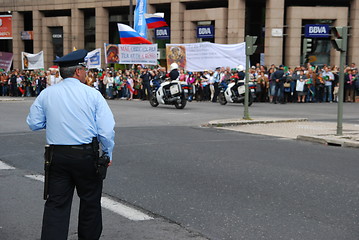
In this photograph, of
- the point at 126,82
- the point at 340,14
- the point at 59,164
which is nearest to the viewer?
the point at 59,164

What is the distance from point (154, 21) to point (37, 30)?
57.1 feet

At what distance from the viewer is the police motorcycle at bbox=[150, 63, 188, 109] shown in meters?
21.7

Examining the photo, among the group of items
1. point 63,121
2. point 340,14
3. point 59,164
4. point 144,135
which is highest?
point 340,14

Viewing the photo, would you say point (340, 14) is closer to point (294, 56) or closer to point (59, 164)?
point (294, 56)

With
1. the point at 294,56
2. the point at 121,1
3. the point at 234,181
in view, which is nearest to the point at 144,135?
the point at 234,181

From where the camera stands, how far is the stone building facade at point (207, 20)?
109 ft

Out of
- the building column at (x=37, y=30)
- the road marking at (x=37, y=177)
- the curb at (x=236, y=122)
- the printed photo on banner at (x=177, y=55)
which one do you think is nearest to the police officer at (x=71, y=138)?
the road marking at (x=37, y=177)

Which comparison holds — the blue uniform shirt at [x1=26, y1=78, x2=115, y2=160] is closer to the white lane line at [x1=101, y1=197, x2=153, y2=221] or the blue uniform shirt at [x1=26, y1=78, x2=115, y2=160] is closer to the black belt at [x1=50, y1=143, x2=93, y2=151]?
the black belt at [x1=50, y1=143, x2=93, y2=151]

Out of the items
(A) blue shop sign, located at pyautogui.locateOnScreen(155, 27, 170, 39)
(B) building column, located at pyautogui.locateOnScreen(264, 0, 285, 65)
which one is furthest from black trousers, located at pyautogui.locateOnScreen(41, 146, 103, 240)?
(A) blue shop sign, located at pyautogui.locateOnScreen(155, 27, 170, 39)

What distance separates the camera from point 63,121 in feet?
14.3

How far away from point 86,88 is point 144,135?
28.1 ft

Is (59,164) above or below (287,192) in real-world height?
above

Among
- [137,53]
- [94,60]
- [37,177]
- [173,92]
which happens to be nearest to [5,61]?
[94,60]

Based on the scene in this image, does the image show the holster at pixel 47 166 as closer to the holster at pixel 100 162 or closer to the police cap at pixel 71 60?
the holster at pixel 100 162
